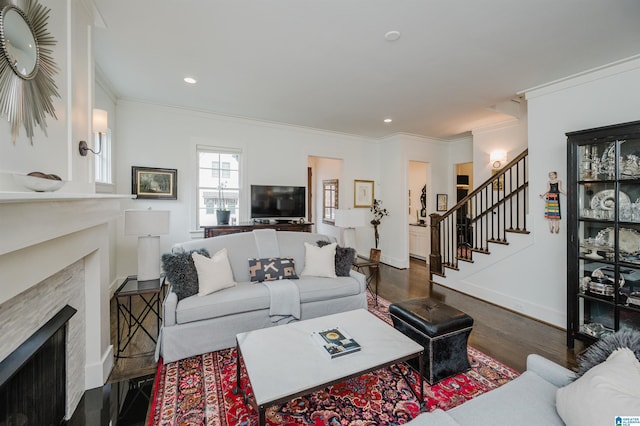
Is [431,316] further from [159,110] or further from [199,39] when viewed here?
[159,110]

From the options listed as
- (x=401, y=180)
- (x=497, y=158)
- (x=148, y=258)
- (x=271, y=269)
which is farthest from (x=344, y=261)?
(x=497, y=158)

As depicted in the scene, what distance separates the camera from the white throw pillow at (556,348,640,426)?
3.18 feet

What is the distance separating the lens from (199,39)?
247cm

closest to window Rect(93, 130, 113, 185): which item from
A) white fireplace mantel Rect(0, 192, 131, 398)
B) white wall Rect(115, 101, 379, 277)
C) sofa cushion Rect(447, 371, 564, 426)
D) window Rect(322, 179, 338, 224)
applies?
white wall Rect(115, 101, 379, 277)

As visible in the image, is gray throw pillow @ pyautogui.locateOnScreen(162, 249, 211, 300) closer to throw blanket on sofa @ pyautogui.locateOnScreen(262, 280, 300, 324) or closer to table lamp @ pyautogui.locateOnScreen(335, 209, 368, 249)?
throw blanket on sofa @ pyautogui.locateOnScreen(262, 280, 300, 324)

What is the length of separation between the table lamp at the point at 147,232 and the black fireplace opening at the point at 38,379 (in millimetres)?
1001

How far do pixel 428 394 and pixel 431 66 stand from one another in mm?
3047

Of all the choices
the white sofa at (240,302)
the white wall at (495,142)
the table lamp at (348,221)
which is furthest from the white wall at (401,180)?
the white sofa at (240,302)

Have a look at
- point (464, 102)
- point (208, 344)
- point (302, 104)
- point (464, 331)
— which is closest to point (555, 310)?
point (464, 331)

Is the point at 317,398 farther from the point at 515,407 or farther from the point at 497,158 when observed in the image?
the point at 497,158

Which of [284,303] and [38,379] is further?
[284,303]

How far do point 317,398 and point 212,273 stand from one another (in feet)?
4.80

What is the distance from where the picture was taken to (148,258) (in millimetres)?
2652

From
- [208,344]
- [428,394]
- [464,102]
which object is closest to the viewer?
[428,394]
